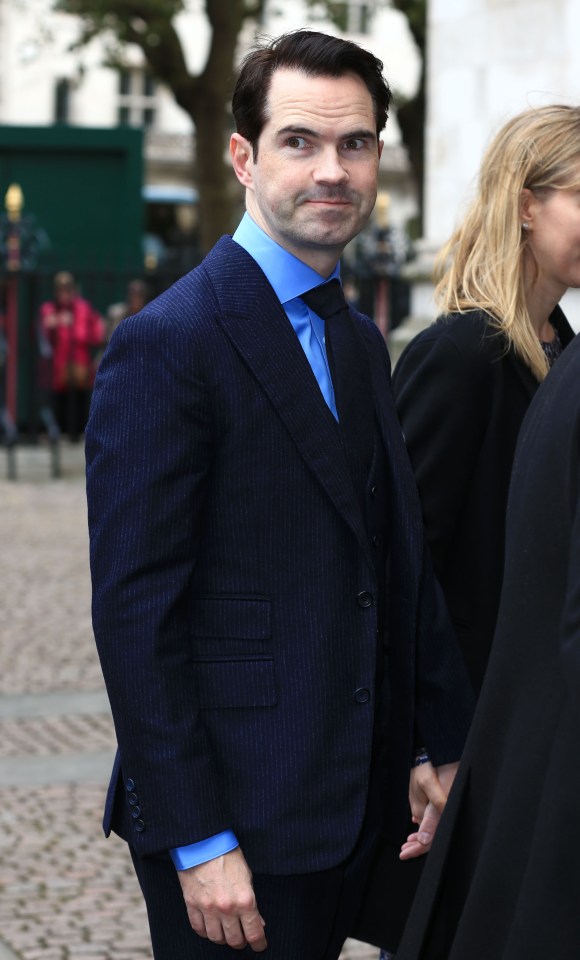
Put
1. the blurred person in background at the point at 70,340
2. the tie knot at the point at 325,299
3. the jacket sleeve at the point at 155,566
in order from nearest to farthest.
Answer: the jacket sleeve at the point at 155,566 < the tie knot at the point at 325,299 < the blurred person in background at the point at 70,340

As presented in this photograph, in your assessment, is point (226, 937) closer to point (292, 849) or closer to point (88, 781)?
point (292, 849)

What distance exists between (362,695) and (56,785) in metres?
3.54

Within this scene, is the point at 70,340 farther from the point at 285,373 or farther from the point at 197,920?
the point at 197,920

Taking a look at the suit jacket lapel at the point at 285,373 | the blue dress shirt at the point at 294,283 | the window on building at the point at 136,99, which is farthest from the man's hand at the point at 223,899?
the window on building at the point at 136,99

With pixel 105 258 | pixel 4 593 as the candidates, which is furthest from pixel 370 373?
pixel 105 258

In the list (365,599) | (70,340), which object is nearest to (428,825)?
(365,599)

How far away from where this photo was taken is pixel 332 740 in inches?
91.7

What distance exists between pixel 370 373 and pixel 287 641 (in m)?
0.45

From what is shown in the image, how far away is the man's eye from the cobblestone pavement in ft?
8.01

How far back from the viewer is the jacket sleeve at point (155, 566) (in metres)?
2.21

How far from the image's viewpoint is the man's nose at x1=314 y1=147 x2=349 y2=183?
232 centimetres

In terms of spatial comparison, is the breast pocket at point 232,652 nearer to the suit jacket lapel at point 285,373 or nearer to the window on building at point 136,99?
the suit jacket lapel at point 285,373

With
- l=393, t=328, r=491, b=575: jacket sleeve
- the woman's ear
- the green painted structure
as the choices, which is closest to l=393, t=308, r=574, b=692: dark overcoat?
l=393, t=328, r=491, b=575: jacket sleeve

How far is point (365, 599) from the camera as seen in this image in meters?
2.36
